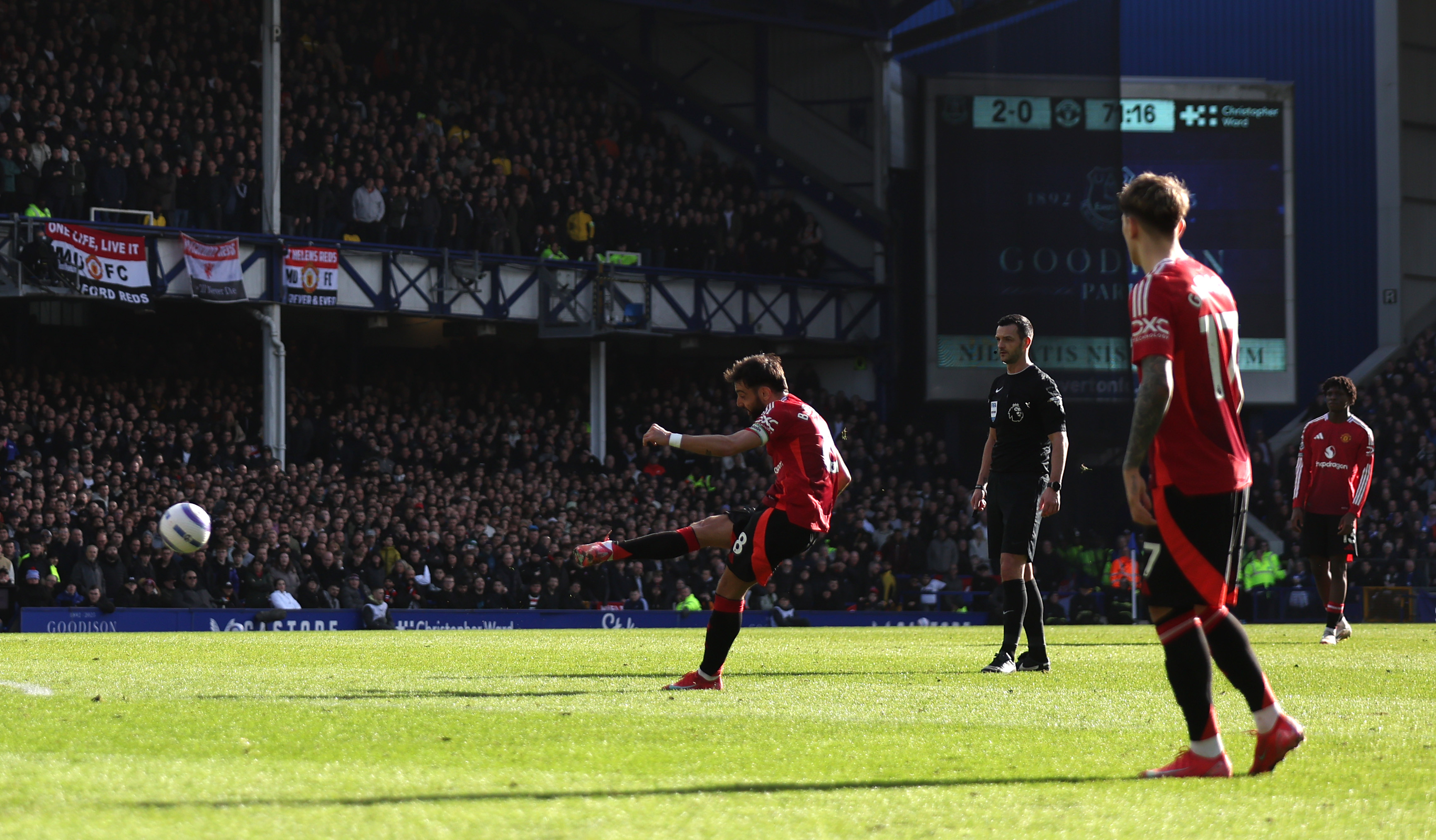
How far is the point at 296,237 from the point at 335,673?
2132 cm

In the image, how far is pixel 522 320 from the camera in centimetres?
3400

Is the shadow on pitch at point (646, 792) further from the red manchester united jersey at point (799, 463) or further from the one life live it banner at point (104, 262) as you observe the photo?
the one life live it banner at point (104, 262)

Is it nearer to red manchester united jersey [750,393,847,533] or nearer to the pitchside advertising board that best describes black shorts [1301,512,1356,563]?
red manchester united jersey [750,393,847,533]

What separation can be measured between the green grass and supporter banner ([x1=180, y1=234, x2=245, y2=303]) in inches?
736

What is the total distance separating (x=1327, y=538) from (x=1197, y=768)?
10759 mm

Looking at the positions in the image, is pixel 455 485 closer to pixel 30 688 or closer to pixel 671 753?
pixel 30 688

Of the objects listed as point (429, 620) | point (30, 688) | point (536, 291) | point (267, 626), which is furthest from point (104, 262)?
point (30, 688)

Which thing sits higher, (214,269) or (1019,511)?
(214,269)

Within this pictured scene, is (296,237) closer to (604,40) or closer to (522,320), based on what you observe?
(522,320)

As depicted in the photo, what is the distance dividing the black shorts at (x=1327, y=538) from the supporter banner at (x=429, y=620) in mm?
8279

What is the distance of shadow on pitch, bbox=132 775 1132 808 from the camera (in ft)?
16.3

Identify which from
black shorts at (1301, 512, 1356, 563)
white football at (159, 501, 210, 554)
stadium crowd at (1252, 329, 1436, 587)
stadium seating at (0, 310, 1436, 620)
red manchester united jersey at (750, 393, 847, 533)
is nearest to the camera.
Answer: red manchester united jersey at (750, 393, 847, 533)

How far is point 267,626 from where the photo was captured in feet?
74.2

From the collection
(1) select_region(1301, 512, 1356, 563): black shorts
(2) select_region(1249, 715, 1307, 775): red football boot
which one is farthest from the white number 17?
(1) select_region(1301, 512, 1356, 563): black shorts
